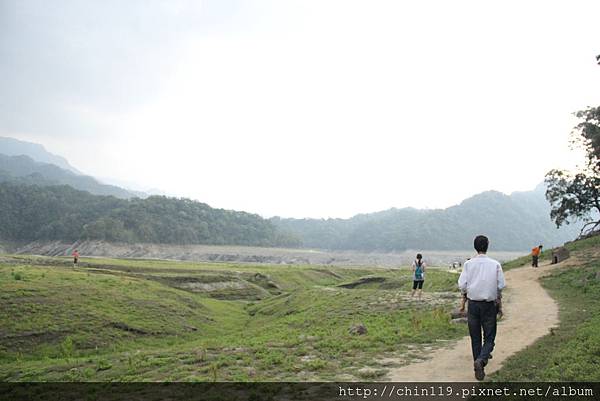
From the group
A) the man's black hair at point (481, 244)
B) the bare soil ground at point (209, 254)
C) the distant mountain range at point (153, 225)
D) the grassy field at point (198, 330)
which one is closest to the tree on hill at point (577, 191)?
the grassy field at point (198, 330)

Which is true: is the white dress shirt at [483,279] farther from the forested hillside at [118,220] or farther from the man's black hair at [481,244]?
the forested hillside at [118,220]

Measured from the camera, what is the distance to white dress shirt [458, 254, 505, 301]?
9266 millimetres

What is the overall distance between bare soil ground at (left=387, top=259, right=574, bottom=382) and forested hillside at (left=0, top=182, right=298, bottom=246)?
14009 centimetres

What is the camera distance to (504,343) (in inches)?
506

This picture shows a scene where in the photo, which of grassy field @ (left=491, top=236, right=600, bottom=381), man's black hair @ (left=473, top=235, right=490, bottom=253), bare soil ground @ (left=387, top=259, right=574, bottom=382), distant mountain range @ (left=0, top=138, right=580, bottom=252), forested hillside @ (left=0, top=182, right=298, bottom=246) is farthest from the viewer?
distant mountain range @ (left=0, top=138, right=580, bottom=252)

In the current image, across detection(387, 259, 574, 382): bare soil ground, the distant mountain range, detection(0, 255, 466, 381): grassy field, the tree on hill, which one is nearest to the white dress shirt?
detection(387, 259, 574, 382): bare soil ground

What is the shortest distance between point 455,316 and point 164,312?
23707mm

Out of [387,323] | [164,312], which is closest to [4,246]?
[164,312]

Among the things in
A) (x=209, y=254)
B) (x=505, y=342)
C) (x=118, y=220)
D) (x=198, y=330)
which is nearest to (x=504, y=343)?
(x=505, y=342)

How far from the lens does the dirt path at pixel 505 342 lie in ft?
33.1

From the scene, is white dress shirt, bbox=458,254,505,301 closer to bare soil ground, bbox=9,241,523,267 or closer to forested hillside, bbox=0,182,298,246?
bare soil ground, bbox=9,241,523,267

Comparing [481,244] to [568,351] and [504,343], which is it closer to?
[568,351]

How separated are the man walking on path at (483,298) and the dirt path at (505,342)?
648 mm

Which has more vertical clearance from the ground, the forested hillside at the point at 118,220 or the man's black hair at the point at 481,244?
the forested hillside at the point at 118,220
